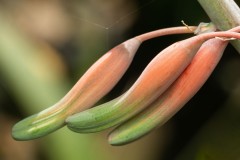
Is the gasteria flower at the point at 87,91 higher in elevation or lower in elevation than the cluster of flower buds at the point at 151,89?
higher

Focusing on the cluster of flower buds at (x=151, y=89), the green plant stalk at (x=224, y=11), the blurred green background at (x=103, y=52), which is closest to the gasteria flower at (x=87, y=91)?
the cluster of flower buds at (x=151, y=89)

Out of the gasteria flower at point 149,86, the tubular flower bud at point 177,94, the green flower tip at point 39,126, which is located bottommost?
the tubular flower bud at point 177,94

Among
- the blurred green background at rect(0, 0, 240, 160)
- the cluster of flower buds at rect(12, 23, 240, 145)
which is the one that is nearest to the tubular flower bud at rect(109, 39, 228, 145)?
the cluster of flower buds at rect(12, 23, 240, 145)

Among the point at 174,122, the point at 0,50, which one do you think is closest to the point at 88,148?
the point at 0,50

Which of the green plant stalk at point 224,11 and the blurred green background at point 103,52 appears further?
the blurred green background at point 103,52

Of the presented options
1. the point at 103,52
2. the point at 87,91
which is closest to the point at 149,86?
the point at 87,91

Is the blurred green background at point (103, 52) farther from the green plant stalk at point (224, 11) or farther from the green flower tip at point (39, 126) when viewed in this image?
the green plant stalk at point (224, 11)

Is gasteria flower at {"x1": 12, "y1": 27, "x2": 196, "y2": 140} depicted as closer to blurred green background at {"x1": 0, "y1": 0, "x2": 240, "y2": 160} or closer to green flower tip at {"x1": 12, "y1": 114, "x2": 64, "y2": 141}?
green flower tip at {"x1": 12, "y1": 114, "x2": 64, "y2": 141}
